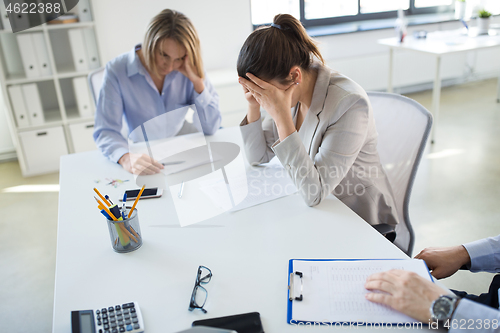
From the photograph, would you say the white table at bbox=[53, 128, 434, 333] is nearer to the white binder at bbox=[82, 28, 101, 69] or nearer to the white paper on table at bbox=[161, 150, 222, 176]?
the white paper on table at bbox=[161, 150, 222, 176]

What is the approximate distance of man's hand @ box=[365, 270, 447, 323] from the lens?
0.78 meters

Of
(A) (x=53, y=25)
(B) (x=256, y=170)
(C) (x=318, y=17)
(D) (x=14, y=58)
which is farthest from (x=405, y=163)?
(C) (x=318, y=17)

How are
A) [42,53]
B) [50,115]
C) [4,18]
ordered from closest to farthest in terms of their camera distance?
[4,18] < [42,53] < [50,115]

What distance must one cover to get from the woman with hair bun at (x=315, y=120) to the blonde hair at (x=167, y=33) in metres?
0.55

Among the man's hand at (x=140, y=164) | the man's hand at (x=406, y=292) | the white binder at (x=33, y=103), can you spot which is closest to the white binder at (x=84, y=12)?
the white binder at (x=33, y=103)

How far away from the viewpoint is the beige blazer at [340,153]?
3.94ft

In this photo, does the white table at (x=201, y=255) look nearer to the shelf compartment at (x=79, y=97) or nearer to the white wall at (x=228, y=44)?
the white wall at (x=228, y=44)

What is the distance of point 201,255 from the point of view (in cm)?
102

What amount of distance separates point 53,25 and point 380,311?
116 inches

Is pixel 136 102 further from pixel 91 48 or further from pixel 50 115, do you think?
pixel 50 115

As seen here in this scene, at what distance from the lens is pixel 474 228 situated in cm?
220

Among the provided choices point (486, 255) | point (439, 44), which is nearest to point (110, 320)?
point (486, 255)

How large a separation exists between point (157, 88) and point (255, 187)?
0.85 m

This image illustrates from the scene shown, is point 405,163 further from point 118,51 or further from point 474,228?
point 118,51
